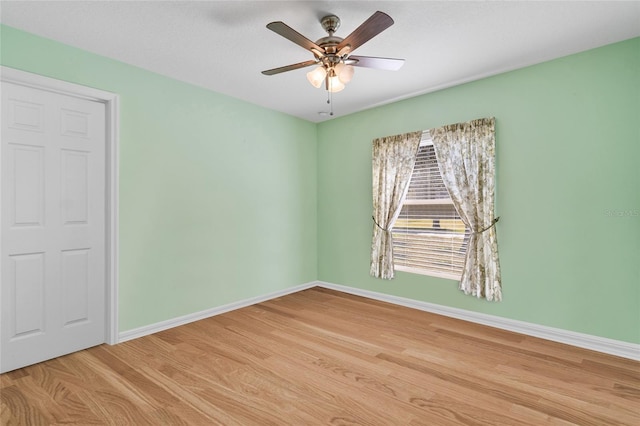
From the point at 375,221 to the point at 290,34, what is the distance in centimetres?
273

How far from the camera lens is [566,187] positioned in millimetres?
2957

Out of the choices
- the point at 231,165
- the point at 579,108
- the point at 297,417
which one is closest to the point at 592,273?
the point at 579,108

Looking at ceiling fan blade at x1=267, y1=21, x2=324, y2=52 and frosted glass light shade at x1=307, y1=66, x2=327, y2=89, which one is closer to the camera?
ceiling fan blade at x1=267, y1=21, x2=324, y2=52

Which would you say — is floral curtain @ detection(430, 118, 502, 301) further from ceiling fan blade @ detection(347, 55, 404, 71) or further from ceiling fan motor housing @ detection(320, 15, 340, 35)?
ceiling fan motor housing @ detection(320, 15, 340, 35)

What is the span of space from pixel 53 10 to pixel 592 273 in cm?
473

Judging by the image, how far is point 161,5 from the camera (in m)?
2.22

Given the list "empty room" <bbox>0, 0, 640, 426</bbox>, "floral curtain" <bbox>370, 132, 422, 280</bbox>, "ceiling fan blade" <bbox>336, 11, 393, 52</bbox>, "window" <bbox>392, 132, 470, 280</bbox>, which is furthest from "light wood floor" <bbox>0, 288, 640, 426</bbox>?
"ceiling fan blade" <bbox>336, 11, 393, 52</bbox>

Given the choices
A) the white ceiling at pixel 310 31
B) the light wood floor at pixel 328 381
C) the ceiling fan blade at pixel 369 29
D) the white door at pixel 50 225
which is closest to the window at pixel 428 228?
the light wood floor at pixel 328 381

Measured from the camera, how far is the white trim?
3080 millimetres

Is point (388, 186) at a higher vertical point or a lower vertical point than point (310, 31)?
lower

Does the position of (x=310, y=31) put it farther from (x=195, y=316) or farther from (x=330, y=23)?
(x=195, y=316)

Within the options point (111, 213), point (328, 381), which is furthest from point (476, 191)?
point (111, 213)

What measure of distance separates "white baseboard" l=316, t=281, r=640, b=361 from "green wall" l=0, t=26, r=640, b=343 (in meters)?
0.07

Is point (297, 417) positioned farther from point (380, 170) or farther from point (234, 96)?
point (234, 96)
